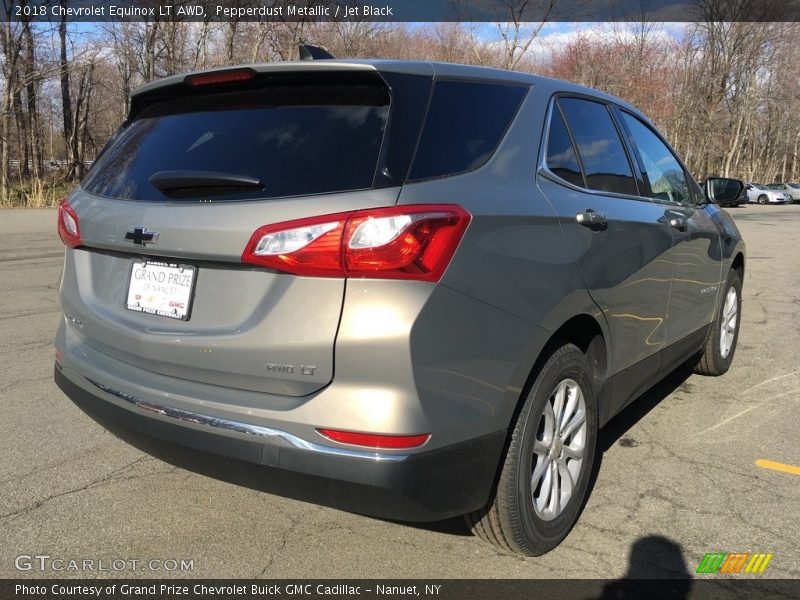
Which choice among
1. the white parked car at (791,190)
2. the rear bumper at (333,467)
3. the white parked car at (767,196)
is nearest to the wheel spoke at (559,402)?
the rear bumper at (333,467)

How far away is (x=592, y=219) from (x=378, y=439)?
1392mm

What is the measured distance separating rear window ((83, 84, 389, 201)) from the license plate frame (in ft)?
0.80

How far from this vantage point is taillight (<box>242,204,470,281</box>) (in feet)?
6.34

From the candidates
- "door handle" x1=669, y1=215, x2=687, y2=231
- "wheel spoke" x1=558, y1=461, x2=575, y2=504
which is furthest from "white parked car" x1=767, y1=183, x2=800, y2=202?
"wheel spoke" x1=558, y1=461, x2=575, y2=504

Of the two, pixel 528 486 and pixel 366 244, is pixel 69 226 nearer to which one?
pixel 366 244

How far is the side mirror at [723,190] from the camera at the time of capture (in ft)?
15.6

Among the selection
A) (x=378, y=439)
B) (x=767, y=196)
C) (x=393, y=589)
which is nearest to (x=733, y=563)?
(x=393, y=589)

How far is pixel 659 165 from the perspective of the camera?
3936mm

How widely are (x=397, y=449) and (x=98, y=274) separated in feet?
4.59

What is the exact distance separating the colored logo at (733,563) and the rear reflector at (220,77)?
8.25 ft

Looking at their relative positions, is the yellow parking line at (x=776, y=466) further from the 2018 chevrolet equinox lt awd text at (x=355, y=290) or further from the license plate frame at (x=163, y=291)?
the license plate frame at (x=163, y=291)

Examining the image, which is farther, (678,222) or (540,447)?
(678,222)

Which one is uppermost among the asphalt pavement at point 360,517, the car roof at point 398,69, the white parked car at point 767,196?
the car roof at point 398,69

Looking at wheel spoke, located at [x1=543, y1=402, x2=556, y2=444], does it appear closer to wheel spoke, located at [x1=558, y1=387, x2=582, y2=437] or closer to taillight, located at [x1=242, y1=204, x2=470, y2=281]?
wheel spoke, located at [x1=558, y1=387, x2=582, y2=437]
